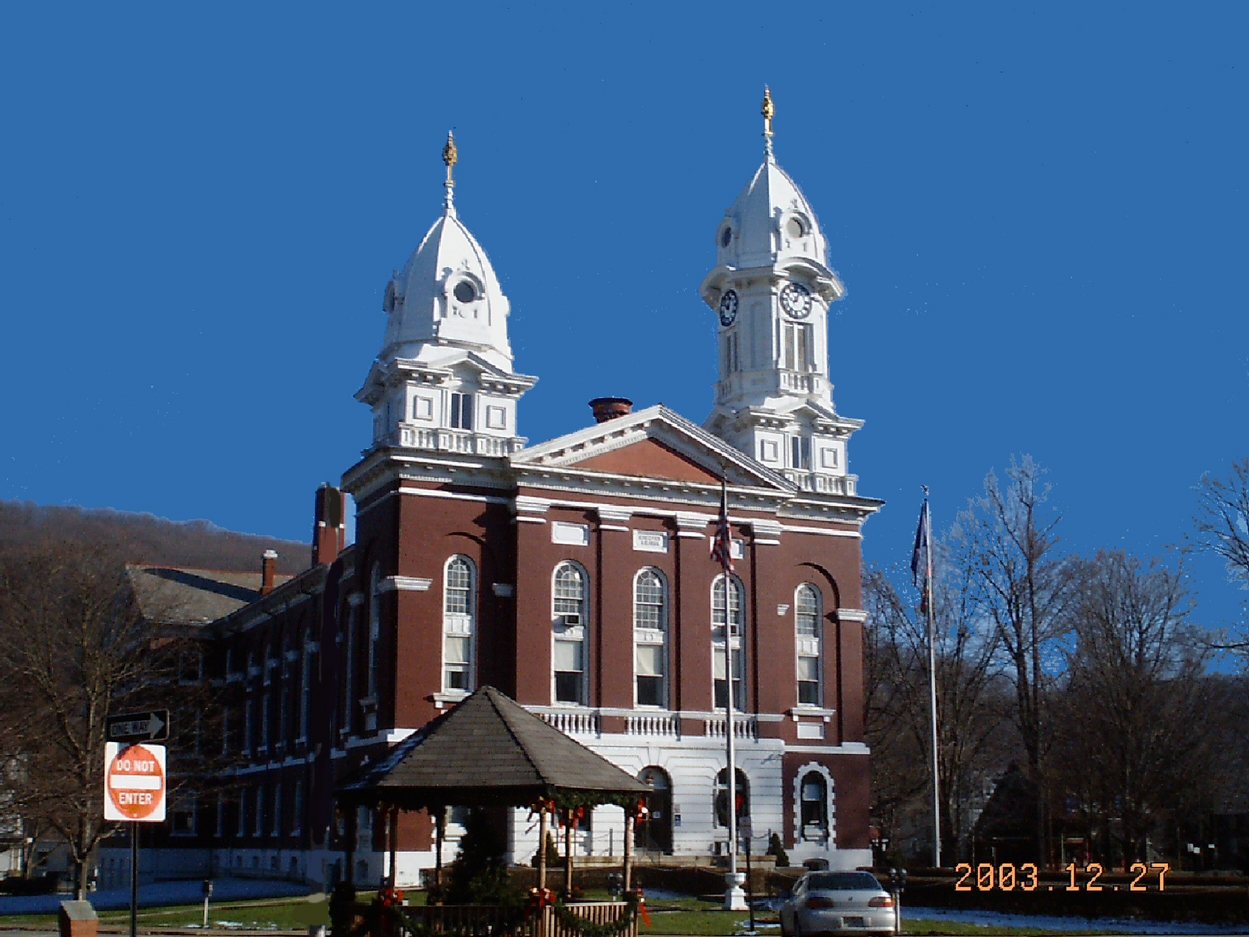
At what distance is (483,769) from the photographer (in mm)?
24844

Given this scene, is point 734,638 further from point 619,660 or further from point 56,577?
point 56,577

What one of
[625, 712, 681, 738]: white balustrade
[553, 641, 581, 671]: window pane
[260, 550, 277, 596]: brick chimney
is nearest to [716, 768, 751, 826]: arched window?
[625, 712, 681, 738]: white balustrade

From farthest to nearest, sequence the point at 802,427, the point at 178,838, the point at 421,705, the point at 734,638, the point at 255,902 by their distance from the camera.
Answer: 1. the point at 178,838
2. the point at 802,427
3. the point at 734,638
4. the point at 421,705
5. the point at 255,902

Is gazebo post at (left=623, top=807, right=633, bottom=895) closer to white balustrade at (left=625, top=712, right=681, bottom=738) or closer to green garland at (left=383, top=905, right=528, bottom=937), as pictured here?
green garland at (left=383, top=905, right=528, bottom=937)

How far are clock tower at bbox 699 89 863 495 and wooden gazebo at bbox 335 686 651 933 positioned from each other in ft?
108

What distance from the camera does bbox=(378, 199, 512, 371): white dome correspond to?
55.5m

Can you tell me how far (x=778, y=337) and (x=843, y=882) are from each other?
33429 mm

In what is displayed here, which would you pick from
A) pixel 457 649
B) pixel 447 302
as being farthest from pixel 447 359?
pixel 457 649

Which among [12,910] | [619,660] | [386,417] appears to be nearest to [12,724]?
[12,910]

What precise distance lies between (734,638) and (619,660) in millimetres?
4442

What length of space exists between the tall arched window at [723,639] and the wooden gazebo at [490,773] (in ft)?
91.5

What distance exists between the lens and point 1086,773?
189 feet

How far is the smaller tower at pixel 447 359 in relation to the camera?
176 feet

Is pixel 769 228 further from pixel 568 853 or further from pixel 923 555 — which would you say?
pixel 568 853
